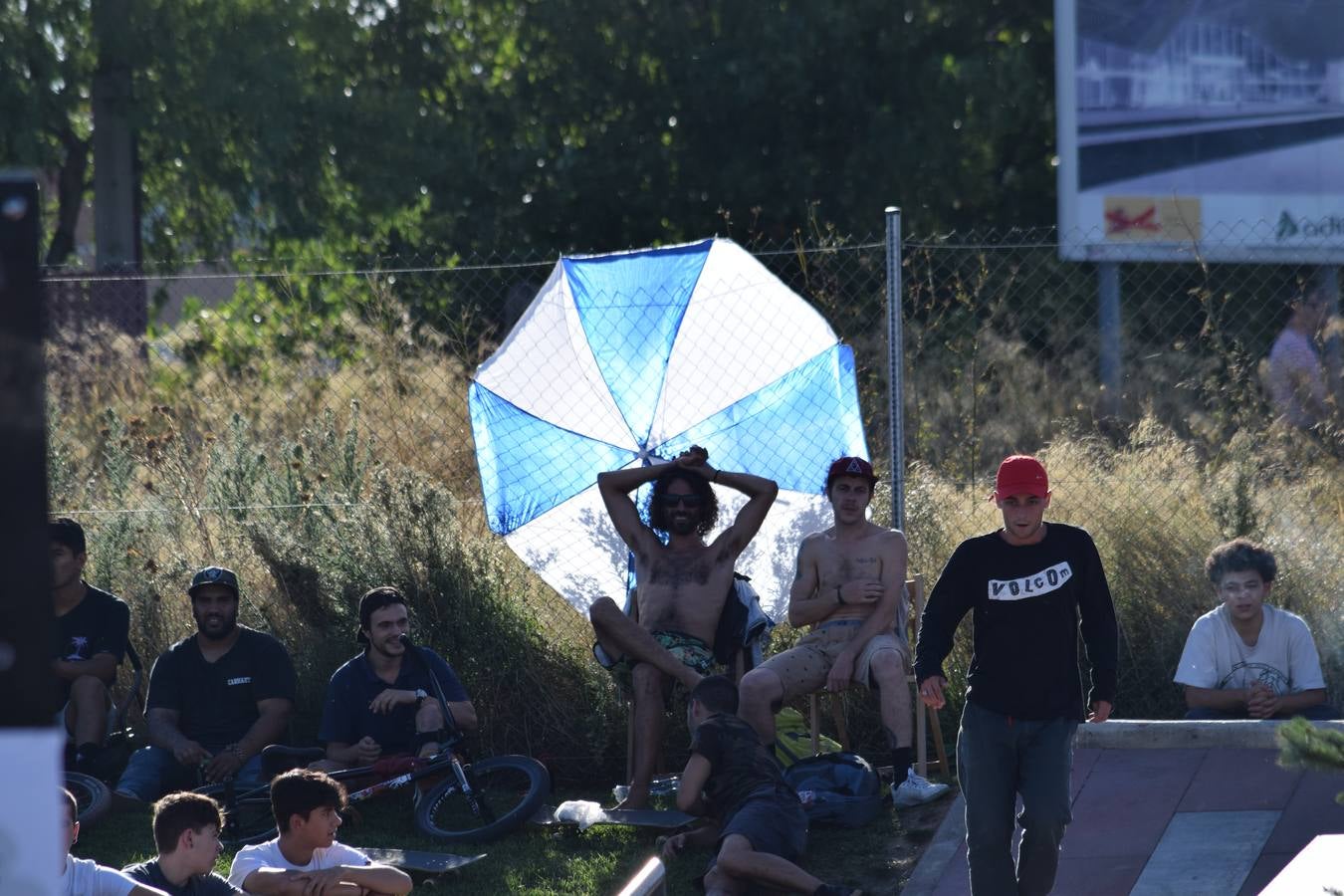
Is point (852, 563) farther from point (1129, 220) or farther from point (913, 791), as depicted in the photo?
point (1129, 220)

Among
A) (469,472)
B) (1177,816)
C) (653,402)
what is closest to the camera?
(1177,816)

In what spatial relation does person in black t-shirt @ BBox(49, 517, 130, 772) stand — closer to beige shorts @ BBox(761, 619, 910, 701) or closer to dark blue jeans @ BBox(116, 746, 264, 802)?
dark blue jeans @ BBox(116, 746, 264, 802)

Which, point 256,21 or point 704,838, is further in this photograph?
point 256,21

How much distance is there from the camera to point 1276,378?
886 cm

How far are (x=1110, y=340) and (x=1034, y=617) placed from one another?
6882 mm

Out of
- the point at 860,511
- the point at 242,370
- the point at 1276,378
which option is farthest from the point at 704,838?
the point at 242,370

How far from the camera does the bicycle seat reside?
6402 mm

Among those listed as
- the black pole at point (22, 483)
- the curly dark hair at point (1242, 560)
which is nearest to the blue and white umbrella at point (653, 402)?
the curly dark hair at point (1242, 560)

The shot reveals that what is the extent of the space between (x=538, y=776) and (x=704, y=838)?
756 millimetres

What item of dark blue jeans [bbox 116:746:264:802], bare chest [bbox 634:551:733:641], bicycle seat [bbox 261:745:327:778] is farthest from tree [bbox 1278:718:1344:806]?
dark blue jeans [bbox 116:746:264:802]

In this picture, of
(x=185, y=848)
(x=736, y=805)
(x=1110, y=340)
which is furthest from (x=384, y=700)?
(x=1110, y=340)

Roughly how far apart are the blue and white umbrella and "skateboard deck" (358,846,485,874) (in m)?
1.53

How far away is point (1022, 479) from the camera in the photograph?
15.5 feet

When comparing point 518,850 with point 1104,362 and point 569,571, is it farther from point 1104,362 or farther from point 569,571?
point 1104,362
